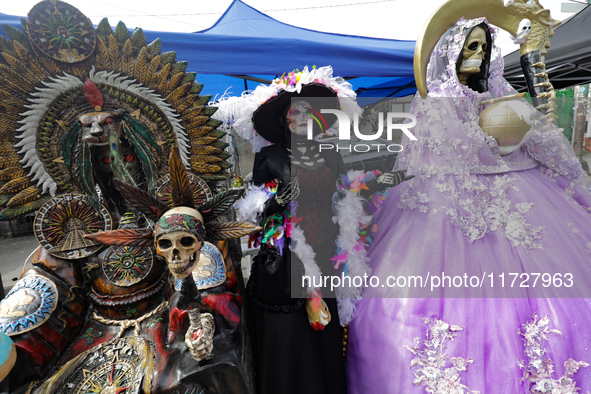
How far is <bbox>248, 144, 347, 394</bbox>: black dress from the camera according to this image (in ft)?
5.39

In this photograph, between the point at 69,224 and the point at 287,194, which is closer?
the point at 69,224

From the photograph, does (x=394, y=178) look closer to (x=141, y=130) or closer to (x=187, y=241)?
(x=187, y=241)

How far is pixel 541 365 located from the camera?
134cm

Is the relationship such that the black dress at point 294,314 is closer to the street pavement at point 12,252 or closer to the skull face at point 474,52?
the skull face at point 474,52

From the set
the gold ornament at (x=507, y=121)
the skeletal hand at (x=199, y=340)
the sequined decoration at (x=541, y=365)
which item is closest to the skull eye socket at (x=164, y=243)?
the skeletal hand at (x=199, y=340)

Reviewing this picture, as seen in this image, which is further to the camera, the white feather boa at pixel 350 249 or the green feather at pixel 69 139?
the white feather boa at pixel 350 249

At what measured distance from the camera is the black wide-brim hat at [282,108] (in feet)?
5.52

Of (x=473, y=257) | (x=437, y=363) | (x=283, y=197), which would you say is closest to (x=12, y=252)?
(x=283, y=197)

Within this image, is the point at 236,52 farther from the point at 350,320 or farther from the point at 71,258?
the point at 350,320

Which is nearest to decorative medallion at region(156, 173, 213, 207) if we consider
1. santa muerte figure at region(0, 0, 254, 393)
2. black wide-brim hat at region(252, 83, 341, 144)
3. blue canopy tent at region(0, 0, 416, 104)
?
santa muerte figure at region(0, 0, 254, 393)

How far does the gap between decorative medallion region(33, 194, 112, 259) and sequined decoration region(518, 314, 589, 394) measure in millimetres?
2027

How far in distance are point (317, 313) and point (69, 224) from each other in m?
1.32

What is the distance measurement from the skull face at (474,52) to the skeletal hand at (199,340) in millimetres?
1985

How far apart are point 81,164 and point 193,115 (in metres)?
0.55
